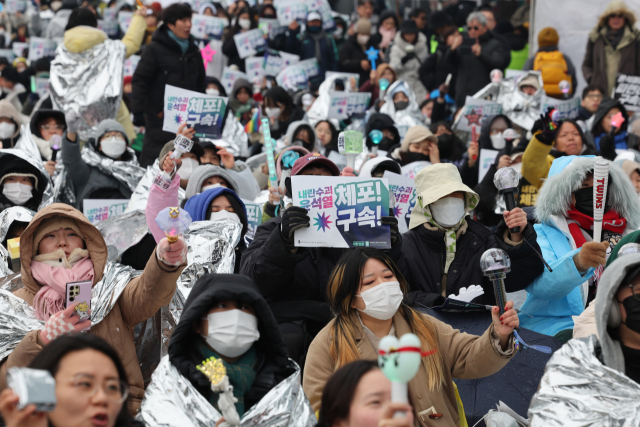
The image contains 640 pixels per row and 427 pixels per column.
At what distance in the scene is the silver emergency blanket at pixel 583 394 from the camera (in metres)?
3.07

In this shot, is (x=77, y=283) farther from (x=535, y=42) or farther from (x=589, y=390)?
(x=535, y=42)

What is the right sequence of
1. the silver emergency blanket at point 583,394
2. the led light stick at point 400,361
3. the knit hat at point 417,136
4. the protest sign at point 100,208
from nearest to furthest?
the led light stick at point 400,361 < the silver emergency blanket at point 583,394 < the protest sign at point 100,208 < the knit hat at point 417,136

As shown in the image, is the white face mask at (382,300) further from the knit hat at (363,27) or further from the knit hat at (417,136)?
the knit hat at (363,27)

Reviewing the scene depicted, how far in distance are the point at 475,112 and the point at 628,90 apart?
182 centimetres

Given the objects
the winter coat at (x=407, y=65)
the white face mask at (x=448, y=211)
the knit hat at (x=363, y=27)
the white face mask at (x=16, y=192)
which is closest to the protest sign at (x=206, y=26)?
the knit hat at (x=363, y=27)

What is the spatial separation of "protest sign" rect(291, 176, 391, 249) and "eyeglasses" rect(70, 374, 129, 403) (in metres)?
1.85

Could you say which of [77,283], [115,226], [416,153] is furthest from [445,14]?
[77,283]

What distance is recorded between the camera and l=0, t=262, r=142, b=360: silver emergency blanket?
160 inches

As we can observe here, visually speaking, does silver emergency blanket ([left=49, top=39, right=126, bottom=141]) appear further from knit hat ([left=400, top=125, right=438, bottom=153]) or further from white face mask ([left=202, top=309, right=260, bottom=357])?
white face mask ([left=202, top=309, right=260, bottom=357])

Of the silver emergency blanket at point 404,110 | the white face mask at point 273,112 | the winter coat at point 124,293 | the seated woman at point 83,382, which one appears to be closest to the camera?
the seated woman at point 83,382

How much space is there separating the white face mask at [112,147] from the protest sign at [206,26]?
274 inches

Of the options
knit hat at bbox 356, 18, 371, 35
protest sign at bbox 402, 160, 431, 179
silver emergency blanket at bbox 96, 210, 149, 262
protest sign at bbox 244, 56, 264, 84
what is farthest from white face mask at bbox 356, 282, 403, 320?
knit hat at bbox 356, 18, 371, 35

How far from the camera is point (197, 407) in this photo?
3.18 meters

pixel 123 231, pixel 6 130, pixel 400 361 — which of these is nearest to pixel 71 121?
pixel 123 231
